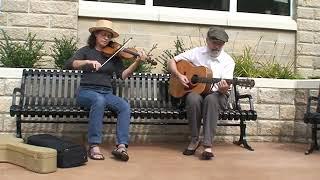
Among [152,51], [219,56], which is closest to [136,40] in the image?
[152,51]

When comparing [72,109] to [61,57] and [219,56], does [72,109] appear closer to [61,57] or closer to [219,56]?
[61,57]

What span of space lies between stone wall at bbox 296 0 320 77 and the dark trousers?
2.87m

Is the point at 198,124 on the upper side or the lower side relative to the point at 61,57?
lower

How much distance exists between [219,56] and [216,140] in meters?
1.33

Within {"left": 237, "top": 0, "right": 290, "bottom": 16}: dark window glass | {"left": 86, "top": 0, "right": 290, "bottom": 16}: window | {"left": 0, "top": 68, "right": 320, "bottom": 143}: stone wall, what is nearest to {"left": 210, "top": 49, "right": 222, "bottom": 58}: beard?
{"left": 0, "top": 68, "right": 320, "bottom": 143}: stone wall

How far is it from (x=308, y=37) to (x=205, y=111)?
334cm

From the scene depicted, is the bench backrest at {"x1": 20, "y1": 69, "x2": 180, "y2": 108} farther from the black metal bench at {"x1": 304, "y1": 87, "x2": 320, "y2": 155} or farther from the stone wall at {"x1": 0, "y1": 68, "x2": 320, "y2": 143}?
the black metal bench at {"x1": 304, "y1": 87, "x2": 320, "y2": 155}

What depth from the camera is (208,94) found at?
549 cm

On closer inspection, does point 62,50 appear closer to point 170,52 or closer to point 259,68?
point 170,52

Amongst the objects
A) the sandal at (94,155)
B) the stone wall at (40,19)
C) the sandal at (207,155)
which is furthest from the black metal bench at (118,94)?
the stone wall at (40,19)

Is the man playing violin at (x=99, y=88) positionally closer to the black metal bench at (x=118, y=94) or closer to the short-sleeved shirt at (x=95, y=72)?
the short-sleeved shirt at (x=95, y=72)

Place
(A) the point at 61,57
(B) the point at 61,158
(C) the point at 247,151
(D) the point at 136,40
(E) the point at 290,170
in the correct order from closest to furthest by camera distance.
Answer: (B) the point at 61,158 → (E) the point at 290,170 → (C) the point at 247,151 → (A) the point at 61,57 → (D) the point at 136,40

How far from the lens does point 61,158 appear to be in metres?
4.64

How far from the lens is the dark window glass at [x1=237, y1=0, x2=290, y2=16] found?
26.5 feet
